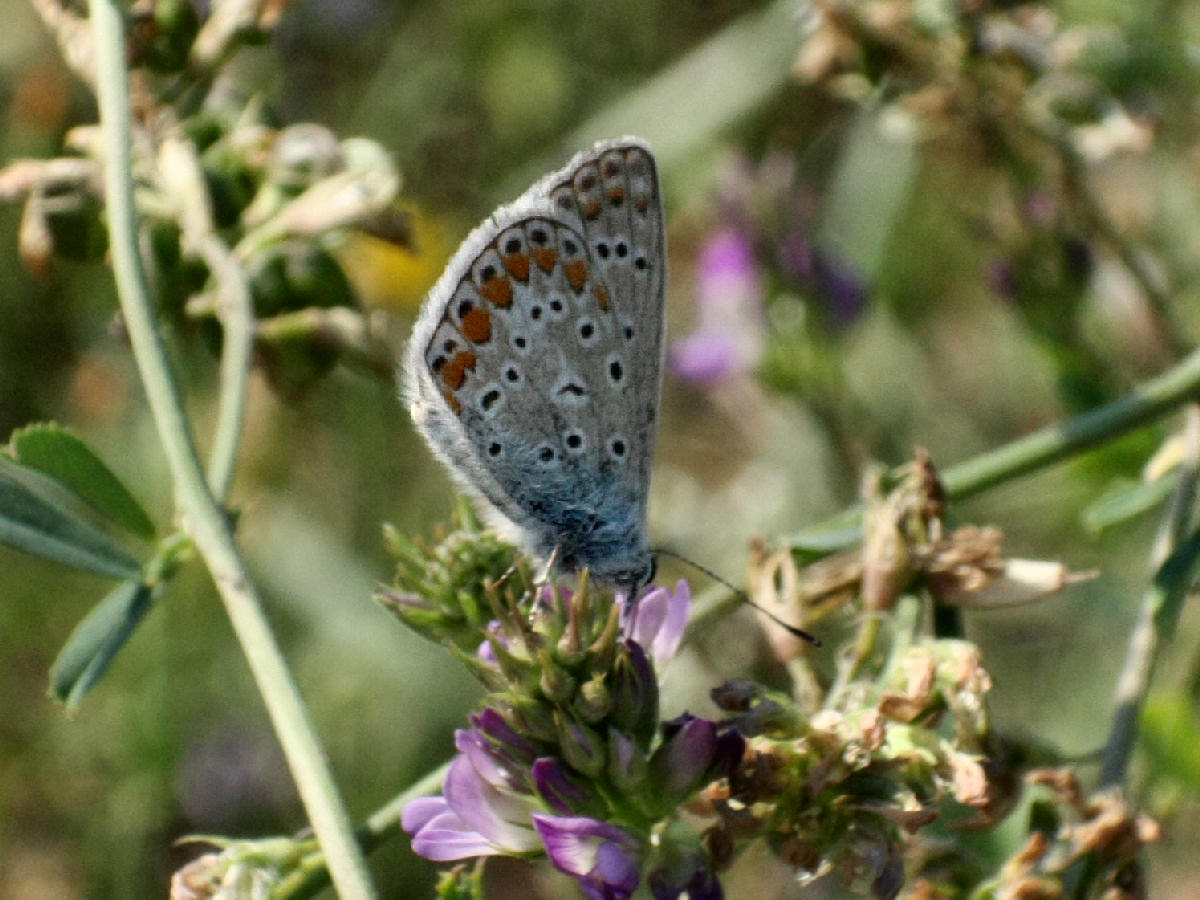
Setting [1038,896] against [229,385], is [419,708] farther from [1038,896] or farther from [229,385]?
[1038,896]

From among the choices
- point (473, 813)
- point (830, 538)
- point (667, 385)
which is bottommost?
point (473, 813)

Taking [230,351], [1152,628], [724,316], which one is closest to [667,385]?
[724,316]

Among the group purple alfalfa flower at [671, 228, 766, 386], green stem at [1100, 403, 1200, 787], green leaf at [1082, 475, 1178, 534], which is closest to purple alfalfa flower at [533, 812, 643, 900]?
green stem at [1100, 403, 1200, 787]

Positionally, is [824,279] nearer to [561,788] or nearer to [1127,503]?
[1127,503]

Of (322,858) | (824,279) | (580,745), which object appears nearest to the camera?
(580,745)

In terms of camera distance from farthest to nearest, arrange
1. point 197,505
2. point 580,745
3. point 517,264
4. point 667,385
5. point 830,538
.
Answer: point 667,385
point 517,264
point 830,538
point 197,505
point 580,745

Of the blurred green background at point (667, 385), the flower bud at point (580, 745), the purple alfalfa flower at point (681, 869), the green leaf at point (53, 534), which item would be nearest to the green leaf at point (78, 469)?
the green leaf at point (53, 534)

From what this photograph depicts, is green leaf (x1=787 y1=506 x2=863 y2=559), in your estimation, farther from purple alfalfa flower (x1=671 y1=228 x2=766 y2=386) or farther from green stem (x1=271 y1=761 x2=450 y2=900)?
purple alfalfa flower (x1=671 y1=228 x2=766 y2=386)
